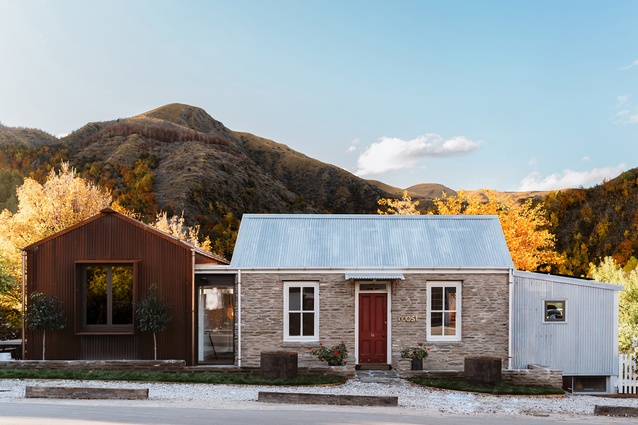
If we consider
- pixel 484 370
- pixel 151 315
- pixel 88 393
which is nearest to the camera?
pixel 88 393

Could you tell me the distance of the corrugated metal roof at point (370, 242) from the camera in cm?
1919

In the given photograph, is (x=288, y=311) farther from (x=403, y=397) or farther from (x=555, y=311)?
(x=555, y=311)

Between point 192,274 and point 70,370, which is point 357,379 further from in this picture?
point 70,370

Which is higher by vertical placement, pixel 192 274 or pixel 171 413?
pixel 192 274

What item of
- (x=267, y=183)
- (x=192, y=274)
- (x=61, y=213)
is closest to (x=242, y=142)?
(x=267, y=183)

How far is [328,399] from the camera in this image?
14.1m

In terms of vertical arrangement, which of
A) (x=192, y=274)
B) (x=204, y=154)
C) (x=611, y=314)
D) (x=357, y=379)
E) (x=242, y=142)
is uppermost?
(x=242, y=142)

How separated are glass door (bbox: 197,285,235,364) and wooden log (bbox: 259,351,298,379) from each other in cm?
292

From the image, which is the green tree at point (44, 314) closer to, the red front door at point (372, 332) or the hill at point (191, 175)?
the red front door at point (372, 332)

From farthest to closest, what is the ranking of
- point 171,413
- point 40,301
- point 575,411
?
point 40,301 < point 575,411 < point 171,413

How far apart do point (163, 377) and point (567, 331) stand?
12.5 meters

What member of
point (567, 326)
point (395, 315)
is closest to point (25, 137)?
point (395, 315)

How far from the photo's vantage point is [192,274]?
19.1m

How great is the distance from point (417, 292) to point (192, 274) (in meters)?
7.17
